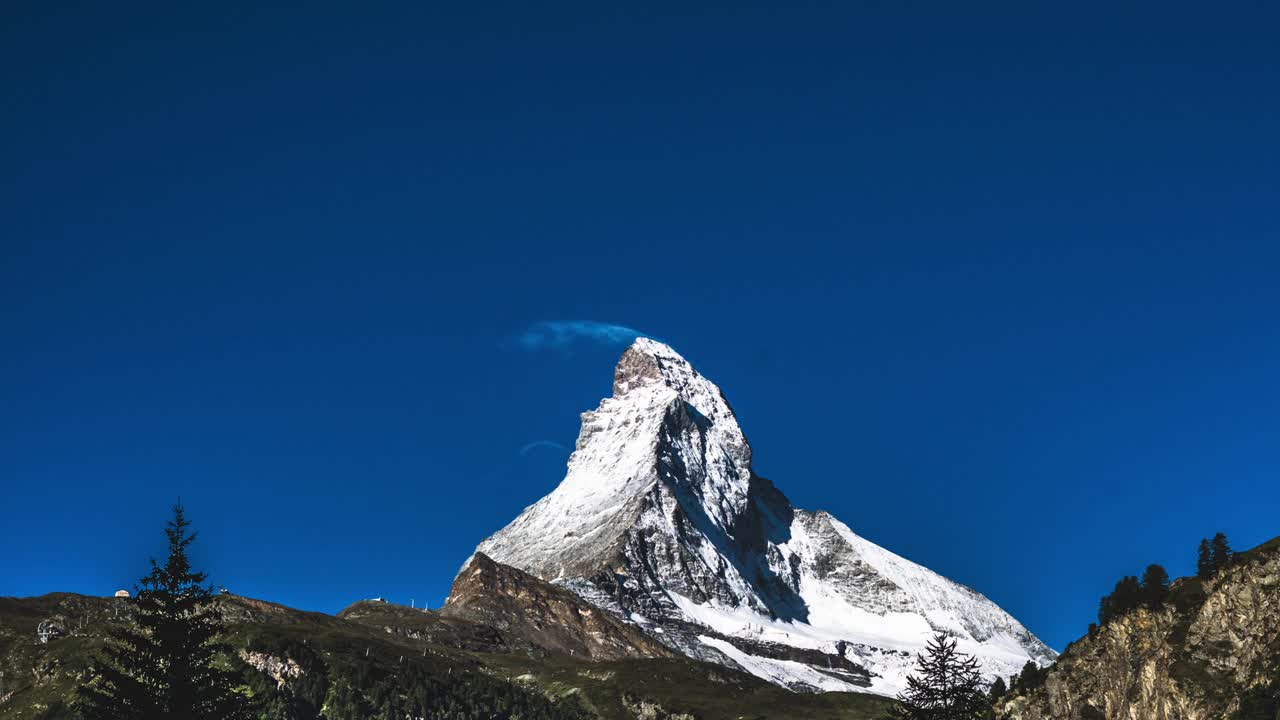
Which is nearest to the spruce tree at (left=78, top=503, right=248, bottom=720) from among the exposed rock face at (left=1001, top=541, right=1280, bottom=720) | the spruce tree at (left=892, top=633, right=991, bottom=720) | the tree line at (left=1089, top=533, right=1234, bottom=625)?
the spruce tree at (left=892, top=633, right=991, bottom=720)

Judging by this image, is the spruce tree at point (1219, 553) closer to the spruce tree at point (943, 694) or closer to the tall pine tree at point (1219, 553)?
the tall pine tree at point (1219, 553)

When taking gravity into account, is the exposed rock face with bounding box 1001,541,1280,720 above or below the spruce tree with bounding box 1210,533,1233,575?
below

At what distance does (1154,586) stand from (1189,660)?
107ft

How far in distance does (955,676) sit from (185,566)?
32053mm

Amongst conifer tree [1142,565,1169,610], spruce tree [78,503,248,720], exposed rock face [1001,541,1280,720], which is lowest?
spruce tree [78,503,248,720]

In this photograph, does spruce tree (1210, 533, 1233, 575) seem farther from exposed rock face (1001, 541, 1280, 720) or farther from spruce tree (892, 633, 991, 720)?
spruce tree (892, 633, 991, 720)

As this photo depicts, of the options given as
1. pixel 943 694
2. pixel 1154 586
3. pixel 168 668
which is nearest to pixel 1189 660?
pixel 1154 586

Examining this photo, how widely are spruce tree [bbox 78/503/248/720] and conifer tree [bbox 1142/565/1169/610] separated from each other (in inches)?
6316

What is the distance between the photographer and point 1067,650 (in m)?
192

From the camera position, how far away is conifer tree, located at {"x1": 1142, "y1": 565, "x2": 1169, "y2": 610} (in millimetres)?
175375

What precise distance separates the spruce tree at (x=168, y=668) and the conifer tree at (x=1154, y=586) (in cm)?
16043

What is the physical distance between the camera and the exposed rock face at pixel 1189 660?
139 meters

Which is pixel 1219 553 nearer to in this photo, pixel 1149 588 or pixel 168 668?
pixel 1149 588

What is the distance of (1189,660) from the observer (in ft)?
498
